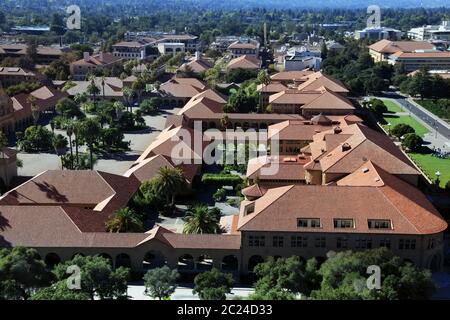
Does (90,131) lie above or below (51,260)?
above

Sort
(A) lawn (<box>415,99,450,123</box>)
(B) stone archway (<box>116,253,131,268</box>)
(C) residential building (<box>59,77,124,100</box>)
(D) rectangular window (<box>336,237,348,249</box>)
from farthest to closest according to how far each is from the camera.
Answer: (C) residential building (<box>59,77,124,100</box>), (A) lawn (<box>415,99,450,123</box>), (B) stone archway (<box>116,253,131,268</box>), (D) rectangular window (<box>336,237,348,249</box>)

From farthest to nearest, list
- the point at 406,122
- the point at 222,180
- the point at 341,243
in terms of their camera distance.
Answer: the point at 406,122 → the point at 222,180 → the point at 341,243

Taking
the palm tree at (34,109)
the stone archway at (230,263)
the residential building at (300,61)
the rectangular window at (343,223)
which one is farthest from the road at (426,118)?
the palm tree at (34,109)

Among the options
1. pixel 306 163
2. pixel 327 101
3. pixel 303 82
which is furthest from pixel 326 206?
pixel 303 82

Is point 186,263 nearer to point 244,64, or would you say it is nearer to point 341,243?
point 341,243

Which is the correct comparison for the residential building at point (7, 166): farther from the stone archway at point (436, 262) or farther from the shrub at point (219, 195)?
the stone archway at point (436, 262)

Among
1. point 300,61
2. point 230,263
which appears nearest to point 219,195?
point 230,263

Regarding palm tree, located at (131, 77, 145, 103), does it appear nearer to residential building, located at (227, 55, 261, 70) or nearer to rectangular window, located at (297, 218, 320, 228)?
residential building, located at (227, 55, 261, 70)

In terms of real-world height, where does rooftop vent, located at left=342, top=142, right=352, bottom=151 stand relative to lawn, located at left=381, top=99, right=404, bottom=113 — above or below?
above

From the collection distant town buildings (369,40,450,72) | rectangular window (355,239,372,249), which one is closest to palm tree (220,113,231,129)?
rectangular window (355,239,372,249)
